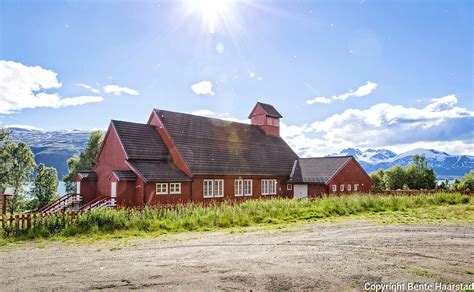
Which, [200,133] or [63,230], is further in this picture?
[200,133]

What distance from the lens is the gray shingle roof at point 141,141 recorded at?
27.9 metres

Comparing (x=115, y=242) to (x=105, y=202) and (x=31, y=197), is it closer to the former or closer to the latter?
(x=105, y=202)

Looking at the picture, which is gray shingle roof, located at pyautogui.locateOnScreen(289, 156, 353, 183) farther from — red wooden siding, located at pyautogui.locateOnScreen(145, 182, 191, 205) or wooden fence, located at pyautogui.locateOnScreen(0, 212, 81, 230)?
wooden fence, located at pyautogui.locateOnScreen(0, 212, 81, 230)

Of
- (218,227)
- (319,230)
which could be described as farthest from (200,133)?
(319,230)

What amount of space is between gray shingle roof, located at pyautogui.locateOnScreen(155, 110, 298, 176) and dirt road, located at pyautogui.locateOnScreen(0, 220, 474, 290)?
1726cm

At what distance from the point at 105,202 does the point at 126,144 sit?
4.86 m

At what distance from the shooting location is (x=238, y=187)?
32.0 metres

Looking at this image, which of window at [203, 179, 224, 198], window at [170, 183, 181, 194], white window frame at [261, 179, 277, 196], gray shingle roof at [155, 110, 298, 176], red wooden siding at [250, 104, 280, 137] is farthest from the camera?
red wooden siding at [250, 104, 280, 137]

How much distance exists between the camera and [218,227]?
15719mm

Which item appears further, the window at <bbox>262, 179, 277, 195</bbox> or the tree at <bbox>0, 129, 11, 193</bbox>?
the tree at <bbox>0, 129, 11, 193</bbox>

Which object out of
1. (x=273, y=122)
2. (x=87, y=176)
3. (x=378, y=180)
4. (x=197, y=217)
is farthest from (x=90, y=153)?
(x=378, y=180)

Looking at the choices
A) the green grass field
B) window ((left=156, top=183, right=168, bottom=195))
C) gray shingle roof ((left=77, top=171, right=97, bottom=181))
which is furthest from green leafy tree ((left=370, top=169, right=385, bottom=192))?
gray shingle roof ((left=77, top=171, right=97, bottom=181))

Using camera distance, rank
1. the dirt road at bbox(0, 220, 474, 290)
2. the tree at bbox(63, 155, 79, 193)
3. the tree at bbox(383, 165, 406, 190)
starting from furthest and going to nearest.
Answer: the tree at bbox(383, 165, 406, 190) < the tree at bbox(63, 155, 79, 193) < the dirt road at bbox(0, 220, 474, 290)

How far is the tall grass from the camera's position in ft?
47.2
